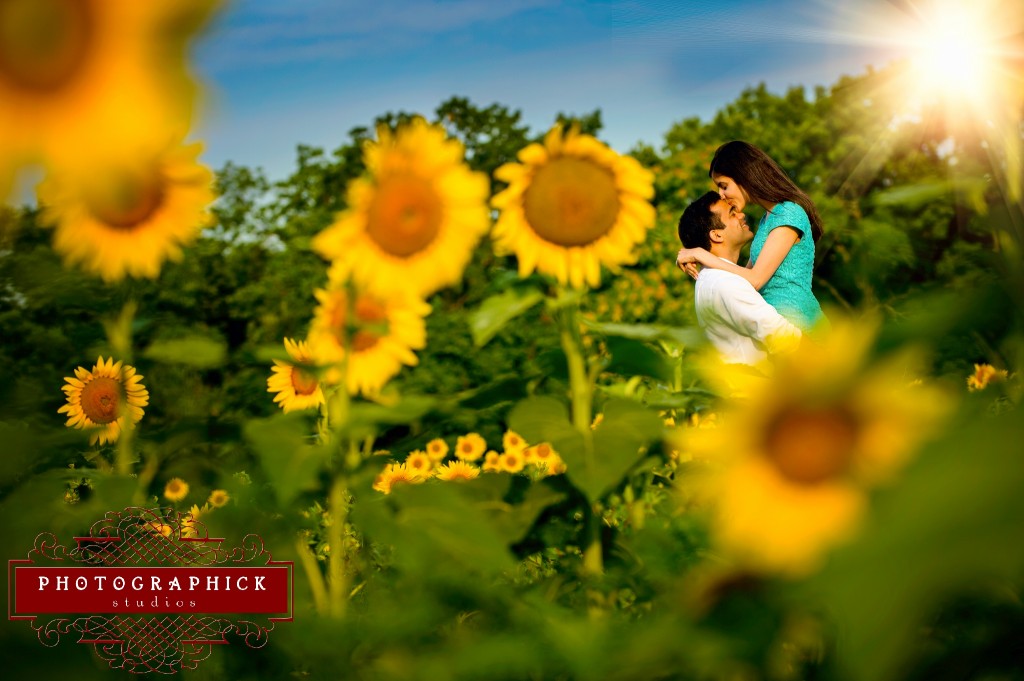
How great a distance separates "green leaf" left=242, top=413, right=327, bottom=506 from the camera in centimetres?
59

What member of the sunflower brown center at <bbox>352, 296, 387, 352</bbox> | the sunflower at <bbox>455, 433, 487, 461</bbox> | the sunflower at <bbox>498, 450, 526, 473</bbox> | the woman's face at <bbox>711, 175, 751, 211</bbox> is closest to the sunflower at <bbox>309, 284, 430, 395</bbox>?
the sunflower brown center at <bbox>352, 296, 387, 352</bbox>

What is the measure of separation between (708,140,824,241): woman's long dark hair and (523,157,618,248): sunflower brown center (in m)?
0.73

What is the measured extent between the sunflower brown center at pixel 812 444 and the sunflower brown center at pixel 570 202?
480 mm

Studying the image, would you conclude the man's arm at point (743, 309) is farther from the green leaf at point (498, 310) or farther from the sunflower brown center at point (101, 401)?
the sunflower brown center at point (101, 401)

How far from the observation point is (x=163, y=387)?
100 cm

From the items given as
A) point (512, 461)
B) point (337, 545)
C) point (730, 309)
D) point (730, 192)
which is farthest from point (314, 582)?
point (512, 461)

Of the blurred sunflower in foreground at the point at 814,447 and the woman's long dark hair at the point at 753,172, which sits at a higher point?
the woman's long dark hair at the point at 753,172

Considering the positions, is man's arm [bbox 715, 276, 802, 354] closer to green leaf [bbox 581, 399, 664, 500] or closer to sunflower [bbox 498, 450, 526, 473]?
green leaf [bbox 581, 399, 664, 500]

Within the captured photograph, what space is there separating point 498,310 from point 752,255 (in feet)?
3.88

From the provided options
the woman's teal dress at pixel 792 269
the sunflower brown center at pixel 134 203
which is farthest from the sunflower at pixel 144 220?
the woman's teal dress at pixel 792 269

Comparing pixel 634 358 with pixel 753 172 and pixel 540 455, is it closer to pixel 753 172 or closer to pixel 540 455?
pixel 753 172

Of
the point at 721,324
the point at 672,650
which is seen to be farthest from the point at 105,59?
the point at 721,324

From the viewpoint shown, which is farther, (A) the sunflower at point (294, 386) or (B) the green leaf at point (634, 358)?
(A) the sunflower at point (294, 386)

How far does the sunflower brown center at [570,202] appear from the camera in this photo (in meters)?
0.78
